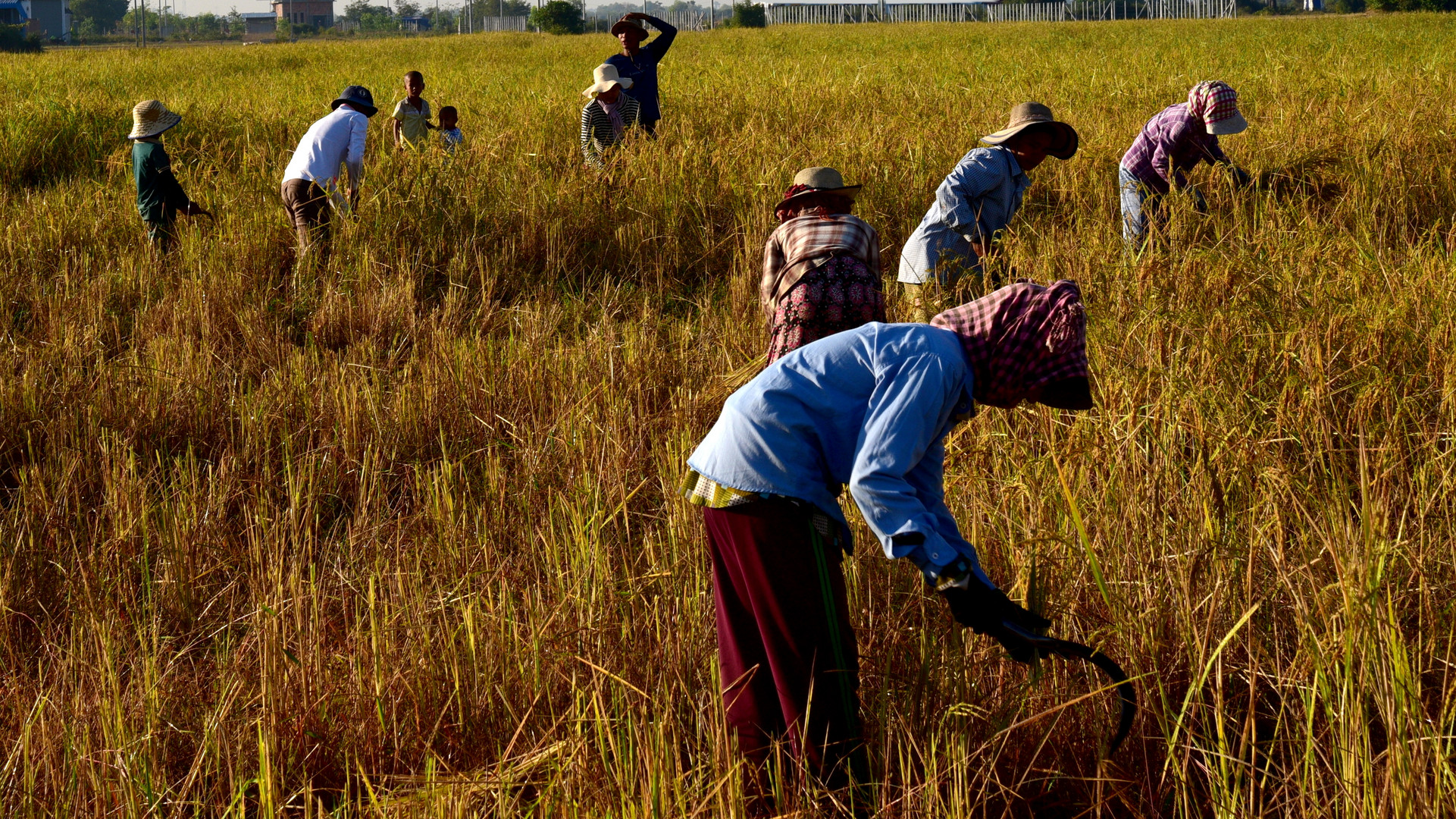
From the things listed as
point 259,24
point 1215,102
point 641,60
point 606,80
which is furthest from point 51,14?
point 1215,102

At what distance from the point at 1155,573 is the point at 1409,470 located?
1.13 metres

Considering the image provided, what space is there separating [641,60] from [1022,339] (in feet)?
21.3

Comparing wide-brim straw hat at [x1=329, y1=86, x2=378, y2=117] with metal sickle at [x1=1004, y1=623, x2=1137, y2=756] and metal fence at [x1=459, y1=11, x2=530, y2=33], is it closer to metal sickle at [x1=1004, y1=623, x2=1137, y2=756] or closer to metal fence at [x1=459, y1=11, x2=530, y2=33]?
metal sickle at [x1=1004, y1=623, x2=1137, y2=756]

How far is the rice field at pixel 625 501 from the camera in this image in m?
2.09

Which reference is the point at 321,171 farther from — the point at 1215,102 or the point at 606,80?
the point at 1215,102

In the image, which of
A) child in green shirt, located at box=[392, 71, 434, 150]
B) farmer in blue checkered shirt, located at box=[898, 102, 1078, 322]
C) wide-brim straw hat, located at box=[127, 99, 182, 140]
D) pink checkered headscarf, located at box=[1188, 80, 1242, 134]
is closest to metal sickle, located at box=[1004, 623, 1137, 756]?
farmer in blue checkered shirt, located at box=[898, 102, 1078, 322]

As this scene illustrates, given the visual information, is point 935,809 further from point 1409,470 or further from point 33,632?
point 33,632

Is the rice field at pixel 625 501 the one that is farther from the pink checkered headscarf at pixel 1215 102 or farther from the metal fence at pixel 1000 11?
the metal fence at pixel 1000 11

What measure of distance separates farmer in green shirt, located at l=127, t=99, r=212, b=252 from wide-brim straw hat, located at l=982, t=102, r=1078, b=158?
4.48 meters

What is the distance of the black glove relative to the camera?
71.6 inches

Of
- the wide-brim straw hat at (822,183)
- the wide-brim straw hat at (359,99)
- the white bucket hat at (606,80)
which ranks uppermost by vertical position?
the white bucket hat at (606,80)

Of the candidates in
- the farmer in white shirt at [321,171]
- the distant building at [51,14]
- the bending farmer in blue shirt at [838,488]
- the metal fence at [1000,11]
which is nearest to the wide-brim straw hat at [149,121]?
the farmer in white shirt at [321,171]

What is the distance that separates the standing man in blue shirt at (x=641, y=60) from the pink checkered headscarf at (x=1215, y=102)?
144 inches

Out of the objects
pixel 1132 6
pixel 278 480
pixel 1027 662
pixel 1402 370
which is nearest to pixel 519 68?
pixel 278 480
